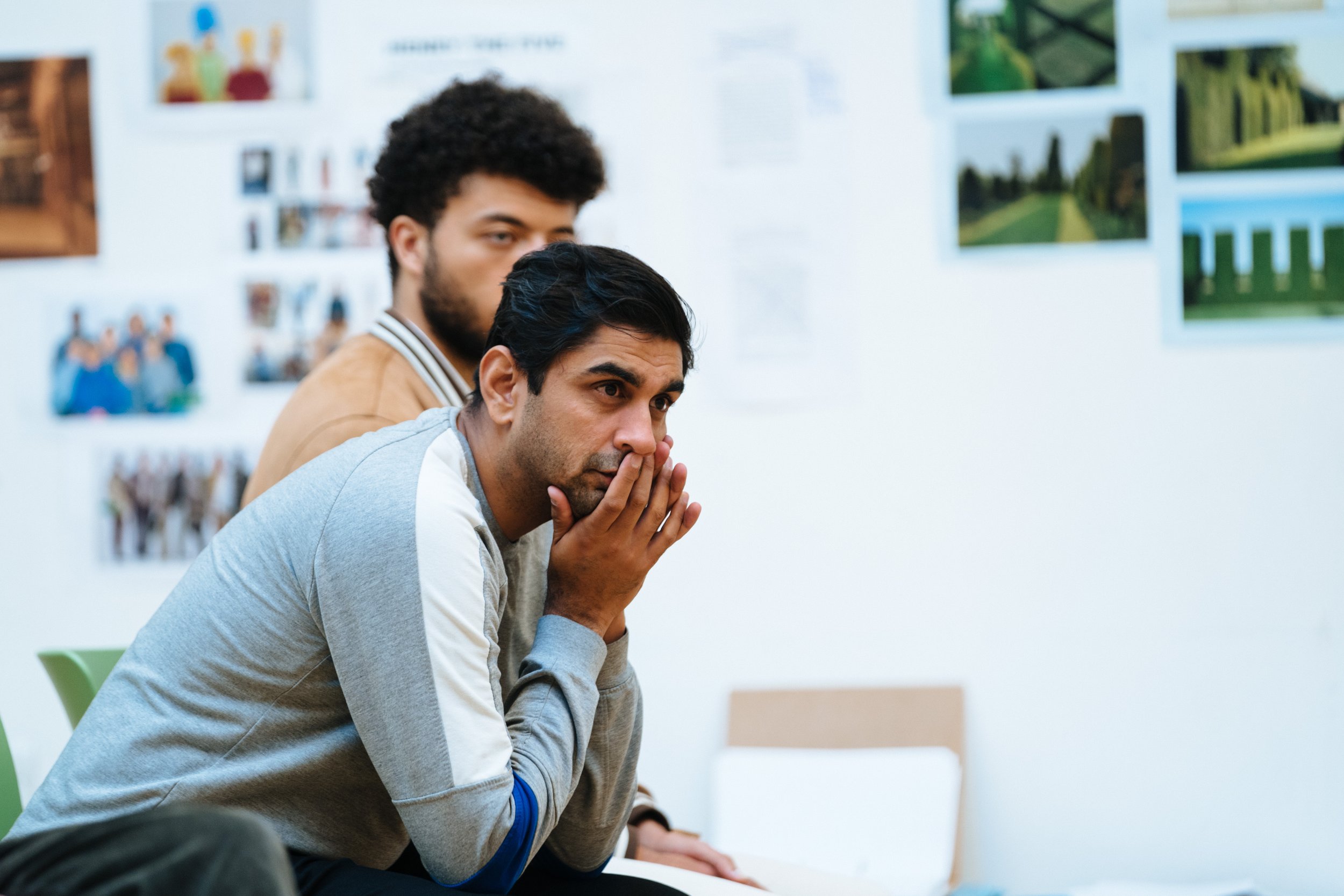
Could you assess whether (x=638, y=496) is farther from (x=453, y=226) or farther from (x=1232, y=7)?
(x=1232, y=7)

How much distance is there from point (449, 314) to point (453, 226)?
0.14 m

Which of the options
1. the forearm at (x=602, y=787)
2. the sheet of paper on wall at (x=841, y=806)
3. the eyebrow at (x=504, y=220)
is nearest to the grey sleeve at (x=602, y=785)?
the forearm at (x=602, y=787)

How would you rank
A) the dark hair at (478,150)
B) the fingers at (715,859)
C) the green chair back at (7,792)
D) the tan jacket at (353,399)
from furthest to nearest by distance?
1. the dark hair at (478,150)
2. the tan jacket at (353,399)
3. the fingers at (715,859)
4. the green chair back at (7,792)

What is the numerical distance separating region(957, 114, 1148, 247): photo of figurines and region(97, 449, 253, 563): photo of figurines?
1592mm

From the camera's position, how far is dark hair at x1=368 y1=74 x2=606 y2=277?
1.83m

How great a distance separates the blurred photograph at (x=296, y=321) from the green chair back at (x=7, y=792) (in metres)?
1.16

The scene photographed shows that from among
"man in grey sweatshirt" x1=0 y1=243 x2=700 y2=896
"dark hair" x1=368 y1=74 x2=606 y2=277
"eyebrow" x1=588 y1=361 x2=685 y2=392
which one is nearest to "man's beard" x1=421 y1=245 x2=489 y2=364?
"dark hair" x1=368 y1=74 x2=606 y2=277

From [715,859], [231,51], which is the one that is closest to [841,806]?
[715,859]

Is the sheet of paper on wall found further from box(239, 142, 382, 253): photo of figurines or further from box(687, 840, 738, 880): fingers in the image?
box(239, 142, 382, 253): photo of figurines

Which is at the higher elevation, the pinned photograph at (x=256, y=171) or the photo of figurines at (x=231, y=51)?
the photo of figurines at (x=231, y=51)

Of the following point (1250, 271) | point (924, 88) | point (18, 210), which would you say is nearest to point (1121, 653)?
point (1250, 271)

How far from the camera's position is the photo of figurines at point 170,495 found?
242cm

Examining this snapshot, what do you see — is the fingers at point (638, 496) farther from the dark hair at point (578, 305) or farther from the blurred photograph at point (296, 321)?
the blurred photograph at point (296, 321)

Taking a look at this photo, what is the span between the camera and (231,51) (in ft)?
7.93
